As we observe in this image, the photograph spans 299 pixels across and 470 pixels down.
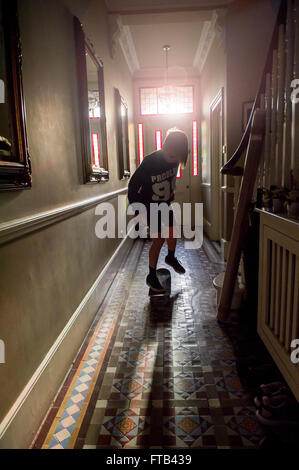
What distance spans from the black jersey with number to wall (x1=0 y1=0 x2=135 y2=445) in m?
0.43

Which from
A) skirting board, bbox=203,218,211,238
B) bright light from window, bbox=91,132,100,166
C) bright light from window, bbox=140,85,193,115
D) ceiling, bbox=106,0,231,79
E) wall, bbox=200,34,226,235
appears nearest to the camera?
bright light from window, bbox=91,132,100,166

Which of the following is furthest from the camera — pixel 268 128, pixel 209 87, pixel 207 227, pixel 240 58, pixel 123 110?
pixel 207 227

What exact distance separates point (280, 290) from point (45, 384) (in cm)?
110

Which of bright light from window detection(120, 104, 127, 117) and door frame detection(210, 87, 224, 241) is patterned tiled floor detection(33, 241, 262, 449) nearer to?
door frame detection(210, 87, 224, 241)

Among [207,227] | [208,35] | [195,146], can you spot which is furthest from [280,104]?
[195,146]

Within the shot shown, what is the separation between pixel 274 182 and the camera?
162 centimetres

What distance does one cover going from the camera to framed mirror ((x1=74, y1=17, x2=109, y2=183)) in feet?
7.09

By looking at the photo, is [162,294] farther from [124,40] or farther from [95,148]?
[124,40]

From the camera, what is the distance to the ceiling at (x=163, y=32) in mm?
3432

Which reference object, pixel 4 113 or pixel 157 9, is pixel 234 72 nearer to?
pixel 157 9

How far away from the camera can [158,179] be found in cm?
269

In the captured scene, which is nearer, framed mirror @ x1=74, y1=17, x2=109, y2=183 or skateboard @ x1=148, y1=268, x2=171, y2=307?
framed mirror @ x1=74, y1=17, x2=109, y2=183

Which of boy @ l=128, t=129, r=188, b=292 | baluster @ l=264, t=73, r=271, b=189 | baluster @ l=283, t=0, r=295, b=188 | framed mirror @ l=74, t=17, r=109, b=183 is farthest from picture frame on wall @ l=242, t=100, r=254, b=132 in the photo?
baluster @ l=283, t=0, r=295, b=188
